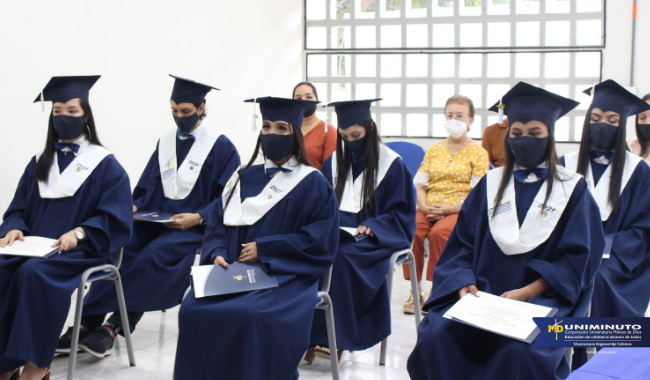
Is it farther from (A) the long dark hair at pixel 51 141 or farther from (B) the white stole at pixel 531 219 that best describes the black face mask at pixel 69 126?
(B) the white stole at pixel 531 219

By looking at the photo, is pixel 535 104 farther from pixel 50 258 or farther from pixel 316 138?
pixel 316 138

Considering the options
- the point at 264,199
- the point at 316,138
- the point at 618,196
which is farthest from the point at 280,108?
the point at 316,138

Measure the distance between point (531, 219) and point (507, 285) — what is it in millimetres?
296

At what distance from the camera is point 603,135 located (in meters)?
3.09

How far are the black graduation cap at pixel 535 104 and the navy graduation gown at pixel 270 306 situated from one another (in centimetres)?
94

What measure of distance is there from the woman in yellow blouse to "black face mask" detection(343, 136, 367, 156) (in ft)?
3.82

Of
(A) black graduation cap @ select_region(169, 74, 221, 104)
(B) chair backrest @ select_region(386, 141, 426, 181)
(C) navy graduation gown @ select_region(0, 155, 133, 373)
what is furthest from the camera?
(B) chair backrest @ select_region(386, 141, 426, 181)

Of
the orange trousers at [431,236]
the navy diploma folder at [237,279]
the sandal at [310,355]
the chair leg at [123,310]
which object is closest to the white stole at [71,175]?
the chair leg at [123,310]

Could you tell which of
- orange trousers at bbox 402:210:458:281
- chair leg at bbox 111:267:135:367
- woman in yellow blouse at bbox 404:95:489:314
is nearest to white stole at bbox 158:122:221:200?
chair leg at bbox 111:267:135:367

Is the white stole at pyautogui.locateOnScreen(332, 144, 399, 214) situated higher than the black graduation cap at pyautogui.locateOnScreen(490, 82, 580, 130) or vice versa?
the black graduation cap at pyautogui.locateOnScreen(490, 82, 580, 130)

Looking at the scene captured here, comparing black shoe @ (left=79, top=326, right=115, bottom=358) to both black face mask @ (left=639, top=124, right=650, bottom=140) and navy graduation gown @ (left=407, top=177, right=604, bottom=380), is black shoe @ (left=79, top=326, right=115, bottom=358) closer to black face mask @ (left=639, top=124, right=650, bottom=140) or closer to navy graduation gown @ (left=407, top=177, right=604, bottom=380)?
navy graduation gown @ (left=407, top=177, right=604, bottom=380)

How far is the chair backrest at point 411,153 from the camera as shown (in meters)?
4.96

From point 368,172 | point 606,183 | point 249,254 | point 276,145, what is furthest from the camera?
point 368,172

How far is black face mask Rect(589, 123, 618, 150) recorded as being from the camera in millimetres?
3061
